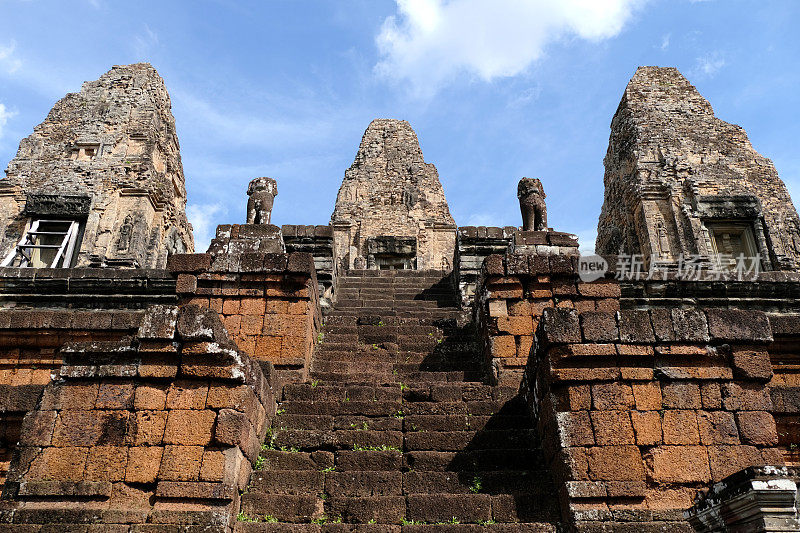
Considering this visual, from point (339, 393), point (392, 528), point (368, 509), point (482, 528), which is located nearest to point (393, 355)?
point (339, 393)

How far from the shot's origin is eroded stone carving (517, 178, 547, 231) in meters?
10.2

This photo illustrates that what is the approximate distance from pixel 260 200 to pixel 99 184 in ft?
33.3

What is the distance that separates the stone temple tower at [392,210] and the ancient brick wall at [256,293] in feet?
44.8

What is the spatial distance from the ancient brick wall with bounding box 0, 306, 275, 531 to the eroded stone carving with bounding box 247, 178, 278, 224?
4044mm

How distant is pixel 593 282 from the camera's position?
807 cm

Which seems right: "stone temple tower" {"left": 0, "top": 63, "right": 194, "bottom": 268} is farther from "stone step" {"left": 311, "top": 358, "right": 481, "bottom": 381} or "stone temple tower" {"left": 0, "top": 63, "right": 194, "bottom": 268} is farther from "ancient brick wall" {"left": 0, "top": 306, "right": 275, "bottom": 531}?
"ancient brick wall" {"left": 0, "top": 306, "right": 275, "bottom": 531}

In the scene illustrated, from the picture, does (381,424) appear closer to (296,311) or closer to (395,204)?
(296,311)

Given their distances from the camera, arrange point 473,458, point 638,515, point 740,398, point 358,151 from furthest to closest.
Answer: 1. point 358,151
2. point 473,458
3. point 740,398
4. point 638,515

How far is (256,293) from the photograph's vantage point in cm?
778

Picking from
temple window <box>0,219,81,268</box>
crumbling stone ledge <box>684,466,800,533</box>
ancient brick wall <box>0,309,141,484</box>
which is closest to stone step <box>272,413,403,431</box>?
ancient brick wall <box>0,309,141,484</box>

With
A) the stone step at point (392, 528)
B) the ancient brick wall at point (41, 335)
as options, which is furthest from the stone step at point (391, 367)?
the stone step at point (392, 528)

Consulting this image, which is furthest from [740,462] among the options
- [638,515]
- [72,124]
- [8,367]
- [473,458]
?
[72,124]

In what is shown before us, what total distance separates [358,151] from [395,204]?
12.4 feet

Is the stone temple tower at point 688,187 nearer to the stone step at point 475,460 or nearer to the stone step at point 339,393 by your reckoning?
the stone step at point 339,393
